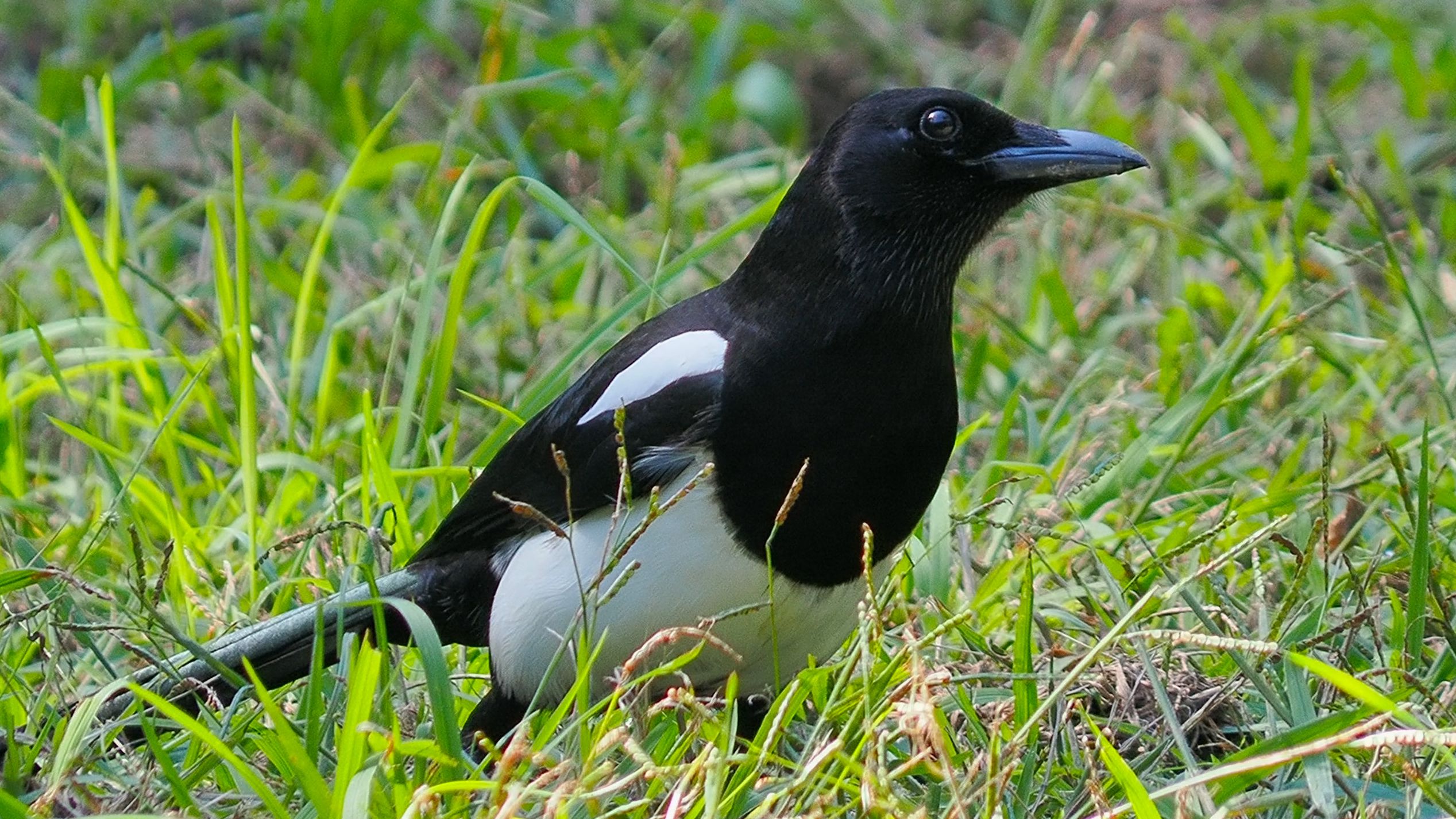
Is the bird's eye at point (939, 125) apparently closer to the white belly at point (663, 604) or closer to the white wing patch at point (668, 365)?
the white wing patch at point (668, 365)

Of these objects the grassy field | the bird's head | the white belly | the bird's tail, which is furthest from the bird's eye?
the bird's tail

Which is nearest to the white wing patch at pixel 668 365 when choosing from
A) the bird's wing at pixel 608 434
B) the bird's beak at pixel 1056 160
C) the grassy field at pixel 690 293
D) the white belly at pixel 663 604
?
the bird's wing at pixel 608 434

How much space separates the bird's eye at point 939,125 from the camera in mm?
2811

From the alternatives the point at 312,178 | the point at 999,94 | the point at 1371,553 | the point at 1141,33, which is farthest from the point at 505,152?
the point at 1371,553

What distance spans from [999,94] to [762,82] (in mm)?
751

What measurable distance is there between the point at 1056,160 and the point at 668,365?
65cm

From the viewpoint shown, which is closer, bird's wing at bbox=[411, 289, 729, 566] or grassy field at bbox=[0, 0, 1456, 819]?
grassy field at bbox=[0, 0, 1456, 819]

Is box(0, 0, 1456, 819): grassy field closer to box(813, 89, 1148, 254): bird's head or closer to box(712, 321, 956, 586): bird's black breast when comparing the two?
box(712, 321, 956, 586): bird's black breast

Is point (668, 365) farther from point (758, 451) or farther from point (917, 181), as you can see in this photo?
point (917, 181)

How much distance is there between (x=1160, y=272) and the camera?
4.59 m

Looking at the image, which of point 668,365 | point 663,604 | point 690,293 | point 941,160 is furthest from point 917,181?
point 690,293

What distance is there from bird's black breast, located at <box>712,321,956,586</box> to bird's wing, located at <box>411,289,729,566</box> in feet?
0.17

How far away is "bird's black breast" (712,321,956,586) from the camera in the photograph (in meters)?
2.50

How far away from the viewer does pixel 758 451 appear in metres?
2.51
